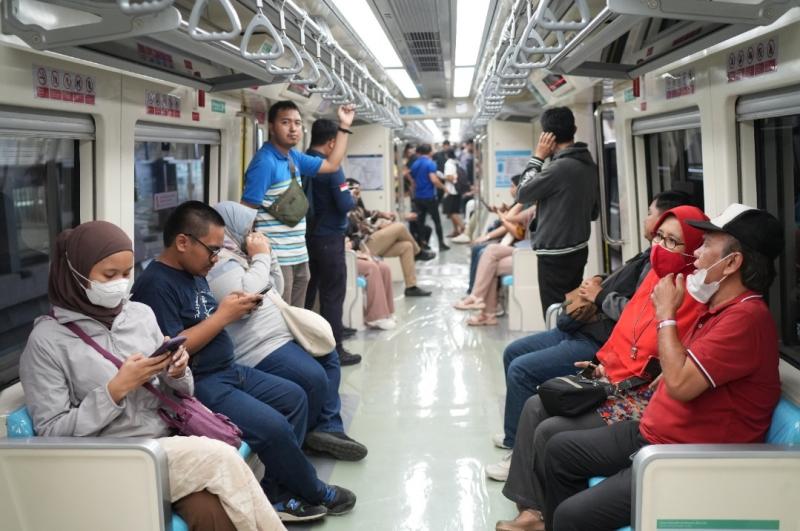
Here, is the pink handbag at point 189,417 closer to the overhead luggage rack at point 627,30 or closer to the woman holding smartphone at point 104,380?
the woman holding smartphone at point 104,380

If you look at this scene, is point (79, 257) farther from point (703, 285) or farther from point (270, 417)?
point (703, 285)

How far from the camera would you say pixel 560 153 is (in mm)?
4660

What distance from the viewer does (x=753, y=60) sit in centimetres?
308

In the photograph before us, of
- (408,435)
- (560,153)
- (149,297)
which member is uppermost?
(560,153)

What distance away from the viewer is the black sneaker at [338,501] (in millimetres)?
3596

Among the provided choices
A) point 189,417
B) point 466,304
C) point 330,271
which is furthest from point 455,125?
point 189,417

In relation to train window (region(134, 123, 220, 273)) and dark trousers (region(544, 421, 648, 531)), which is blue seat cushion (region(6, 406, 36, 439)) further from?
dark trousers (region(544, 421, 648, 531))

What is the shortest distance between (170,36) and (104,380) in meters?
1.16

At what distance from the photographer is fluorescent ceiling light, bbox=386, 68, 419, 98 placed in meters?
8.17

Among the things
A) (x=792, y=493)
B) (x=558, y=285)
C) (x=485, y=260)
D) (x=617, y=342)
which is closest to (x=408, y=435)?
(x=558, y=285)

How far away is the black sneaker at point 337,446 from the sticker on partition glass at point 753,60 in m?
2.49

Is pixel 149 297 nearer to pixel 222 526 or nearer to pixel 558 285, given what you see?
pixel 222 526

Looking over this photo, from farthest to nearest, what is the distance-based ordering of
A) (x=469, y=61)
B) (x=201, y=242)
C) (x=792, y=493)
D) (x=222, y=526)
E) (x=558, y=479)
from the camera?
(x=469, y=61)
(x=201, y=242)
(x=558, y=479)
(x=222, y=526)
(x=792, y=493)

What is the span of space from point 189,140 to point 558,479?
2.87 meters
